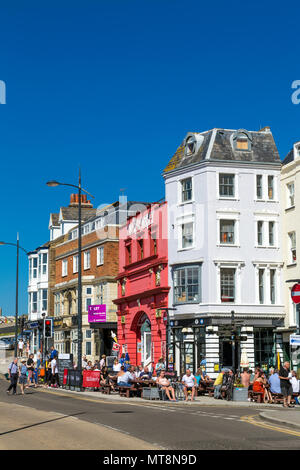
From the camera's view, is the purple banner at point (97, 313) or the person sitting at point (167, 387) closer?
the person sitting at point (167, 387)

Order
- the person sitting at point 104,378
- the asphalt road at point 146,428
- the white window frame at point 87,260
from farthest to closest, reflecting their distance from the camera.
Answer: the white window frame at point 87,260
the person sitting at point 104,378
the asphalt road at point 146,428

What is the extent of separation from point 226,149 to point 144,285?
450 inches

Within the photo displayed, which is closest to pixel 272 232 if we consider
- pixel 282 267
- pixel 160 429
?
pixel 282 267

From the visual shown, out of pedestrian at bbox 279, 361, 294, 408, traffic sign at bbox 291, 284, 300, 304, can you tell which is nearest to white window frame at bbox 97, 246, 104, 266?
pedestrian at bbox 279, 361, 294, 408

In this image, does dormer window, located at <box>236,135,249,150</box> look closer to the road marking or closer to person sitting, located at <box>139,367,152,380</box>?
person sitting, located at <box>139,367,152,380</box>

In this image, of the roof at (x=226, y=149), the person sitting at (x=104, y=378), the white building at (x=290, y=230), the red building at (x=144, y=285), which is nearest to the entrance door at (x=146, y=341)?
the red building at (x=144, y=285)

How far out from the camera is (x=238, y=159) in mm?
46094

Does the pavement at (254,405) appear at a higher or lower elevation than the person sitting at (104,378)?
lower

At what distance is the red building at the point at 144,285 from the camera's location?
159 ft

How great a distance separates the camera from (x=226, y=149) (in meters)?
46.3

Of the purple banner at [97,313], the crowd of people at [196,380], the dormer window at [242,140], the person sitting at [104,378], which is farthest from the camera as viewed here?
the purple banner at [97,313]

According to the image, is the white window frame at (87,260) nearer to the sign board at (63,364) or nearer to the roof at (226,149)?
the roof at (226,149)
